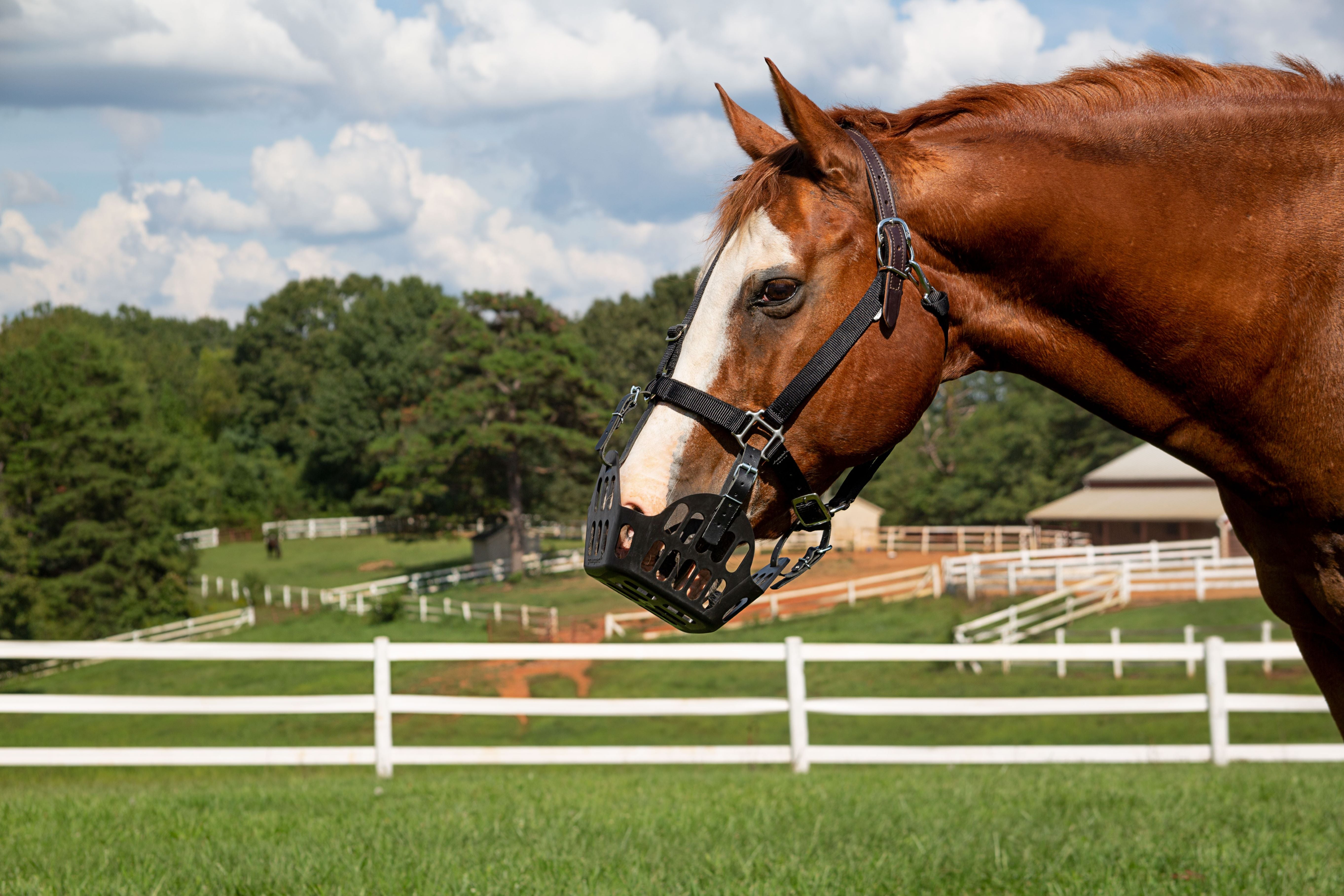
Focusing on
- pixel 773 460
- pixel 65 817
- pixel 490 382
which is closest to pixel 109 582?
pixel 490 382

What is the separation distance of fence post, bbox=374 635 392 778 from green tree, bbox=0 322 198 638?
29.4 meters

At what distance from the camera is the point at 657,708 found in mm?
8852

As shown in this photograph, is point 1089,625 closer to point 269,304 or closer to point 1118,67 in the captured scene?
point 1118,67

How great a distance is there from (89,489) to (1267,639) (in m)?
35.8

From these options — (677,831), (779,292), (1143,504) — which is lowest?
(1143,504)

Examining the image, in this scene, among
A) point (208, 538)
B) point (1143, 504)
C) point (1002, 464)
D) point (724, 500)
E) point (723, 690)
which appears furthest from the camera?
point (208, 538)

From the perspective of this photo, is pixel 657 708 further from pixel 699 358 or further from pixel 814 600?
pixel 814 600

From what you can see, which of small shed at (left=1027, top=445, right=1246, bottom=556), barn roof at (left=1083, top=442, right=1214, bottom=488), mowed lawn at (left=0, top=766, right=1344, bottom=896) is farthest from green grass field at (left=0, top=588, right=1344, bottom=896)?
barn roof at (left=1083, top=442, right=1214, bottom=488)

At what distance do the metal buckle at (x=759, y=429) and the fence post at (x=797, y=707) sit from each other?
6.75 metres

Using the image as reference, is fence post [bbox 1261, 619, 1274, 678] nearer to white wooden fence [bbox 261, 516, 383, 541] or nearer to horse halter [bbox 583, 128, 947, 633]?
horse halter [bbox 583, 128, 947, 633]

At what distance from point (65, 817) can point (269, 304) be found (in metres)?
87.9

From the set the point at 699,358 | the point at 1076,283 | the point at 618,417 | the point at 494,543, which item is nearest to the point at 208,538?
the point at 494,543

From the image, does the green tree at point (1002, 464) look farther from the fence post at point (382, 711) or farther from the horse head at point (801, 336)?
the horse head at point (801, 336)

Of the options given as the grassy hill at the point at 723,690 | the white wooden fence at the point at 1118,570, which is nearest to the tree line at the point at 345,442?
the grassy hill at the point at 723,690
